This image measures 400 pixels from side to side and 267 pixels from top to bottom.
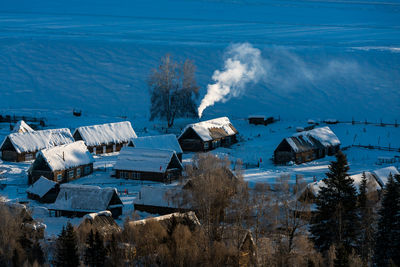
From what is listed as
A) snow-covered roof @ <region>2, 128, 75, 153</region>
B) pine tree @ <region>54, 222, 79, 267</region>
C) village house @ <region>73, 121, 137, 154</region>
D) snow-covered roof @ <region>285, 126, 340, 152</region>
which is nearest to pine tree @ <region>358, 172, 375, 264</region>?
pine tree @ <region>54, 222, 79, 267</region>

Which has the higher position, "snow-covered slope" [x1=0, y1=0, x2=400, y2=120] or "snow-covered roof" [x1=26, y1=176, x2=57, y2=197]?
"snow-covered slope" [x1=0, y1=0, x2=400, y2=120]

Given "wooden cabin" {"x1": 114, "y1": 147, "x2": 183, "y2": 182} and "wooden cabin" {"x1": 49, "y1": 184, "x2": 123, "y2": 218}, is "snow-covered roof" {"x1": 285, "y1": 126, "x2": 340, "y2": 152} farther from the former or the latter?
"wooden cabin" {"x1": 49, "y1": 184, "x2": 123, "y2": 218}

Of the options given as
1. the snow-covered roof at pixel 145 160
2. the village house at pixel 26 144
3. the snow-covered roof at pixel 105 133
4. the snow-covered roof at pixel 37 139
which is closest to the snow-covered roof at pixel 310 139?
the snow-covered roof at pixel 145 160

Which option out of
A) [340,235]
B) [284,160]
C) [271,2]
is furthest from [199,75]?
[271,2]

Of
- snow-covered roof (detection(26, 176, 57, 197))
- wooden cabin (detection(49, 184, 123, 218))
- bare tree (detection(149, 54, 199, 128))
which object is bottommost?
wooden cabin (detection(49, 184, 123, 218))

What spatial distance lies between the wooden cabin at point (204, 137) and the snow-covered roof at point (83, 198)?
2041 centimetres

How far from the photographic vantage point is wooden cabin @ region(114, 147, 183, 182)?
159 feet

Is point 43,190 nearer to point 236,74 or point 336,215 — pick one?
point 336,215

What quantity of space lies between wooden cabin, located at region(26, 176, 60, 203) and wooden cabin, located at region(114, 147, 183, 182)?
695cm

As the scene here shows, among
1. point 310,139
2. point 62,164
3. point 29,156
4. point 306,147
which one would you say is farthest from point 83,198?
point 310,139

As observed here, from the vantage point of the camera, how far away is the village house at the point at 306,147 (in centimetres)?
5372

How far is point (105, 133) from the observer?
58.1 meters

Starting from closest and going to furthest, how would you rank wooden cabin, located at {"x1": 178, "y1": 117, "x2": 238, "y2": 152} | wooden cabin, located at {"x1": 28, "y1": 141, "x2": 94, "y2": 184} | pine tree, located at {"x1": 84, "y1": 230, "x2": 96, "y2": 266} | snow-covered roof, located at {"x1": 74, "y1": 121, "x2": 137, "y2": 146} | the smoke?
pine tree, located at {"x1": 84, "y1": 230, "x2": 96, "y2": 266}
wooden cabin, located at {"x1": 28, "y1": 141, "x2": 94, "y2": 184}
snow-covered roof, located at {"x1": 74, "y1": 121, "x2": 137, "y2": 146}
wooden cabin, located at {"x1": 178, "y1": 117, "x2": 238, "y2": 152}
the smoke

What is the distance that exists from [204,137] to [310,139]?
10.1 meters
